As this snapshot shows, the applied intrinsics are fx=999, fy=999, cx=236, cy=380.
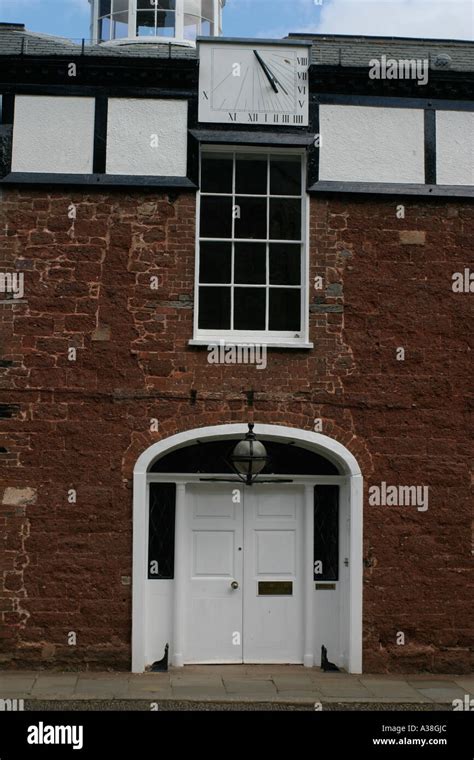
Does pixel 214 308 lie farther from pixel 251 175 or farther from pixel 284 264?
pixel 251 175

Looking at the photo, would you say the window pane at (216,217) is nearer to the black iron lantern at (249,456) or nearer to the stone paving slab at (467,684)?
the black iron lantern at (249,456)

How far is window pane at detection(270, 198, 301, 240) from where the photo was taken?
40.4 feet

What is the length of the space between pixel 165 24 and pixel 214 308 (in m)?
5.15

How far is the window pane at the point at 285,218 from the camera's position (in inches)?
485

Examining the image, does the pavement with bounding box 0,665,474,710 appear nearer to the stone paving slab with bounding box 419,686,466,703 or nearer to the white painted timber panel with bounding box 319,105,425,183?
the stone paving slab with bounding box 419,686,466,703

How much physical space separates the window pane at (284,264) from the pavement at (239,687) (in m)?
4.66

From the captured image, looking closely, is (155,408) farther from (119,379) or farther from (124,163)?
(124,163)

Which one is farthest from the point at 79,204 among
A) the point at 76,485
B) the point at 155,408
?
the point at 76,485

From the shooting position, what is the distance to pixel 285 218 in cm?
1234

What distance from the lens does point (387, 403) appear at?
1197 cm

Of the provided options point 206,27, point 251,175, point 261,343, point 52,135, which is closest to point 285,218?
point 251,175

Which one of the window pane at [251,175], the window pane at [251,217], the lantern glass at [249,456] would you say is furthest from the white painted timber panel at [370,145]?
the lantern glass at [249,456]

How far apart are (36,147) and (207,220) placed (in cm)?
223

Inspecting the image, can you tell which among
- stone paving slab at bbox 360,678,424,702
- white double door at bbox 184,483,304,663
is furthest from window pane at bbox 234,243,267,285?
stone paving slab at bbox 360,678,424,702
